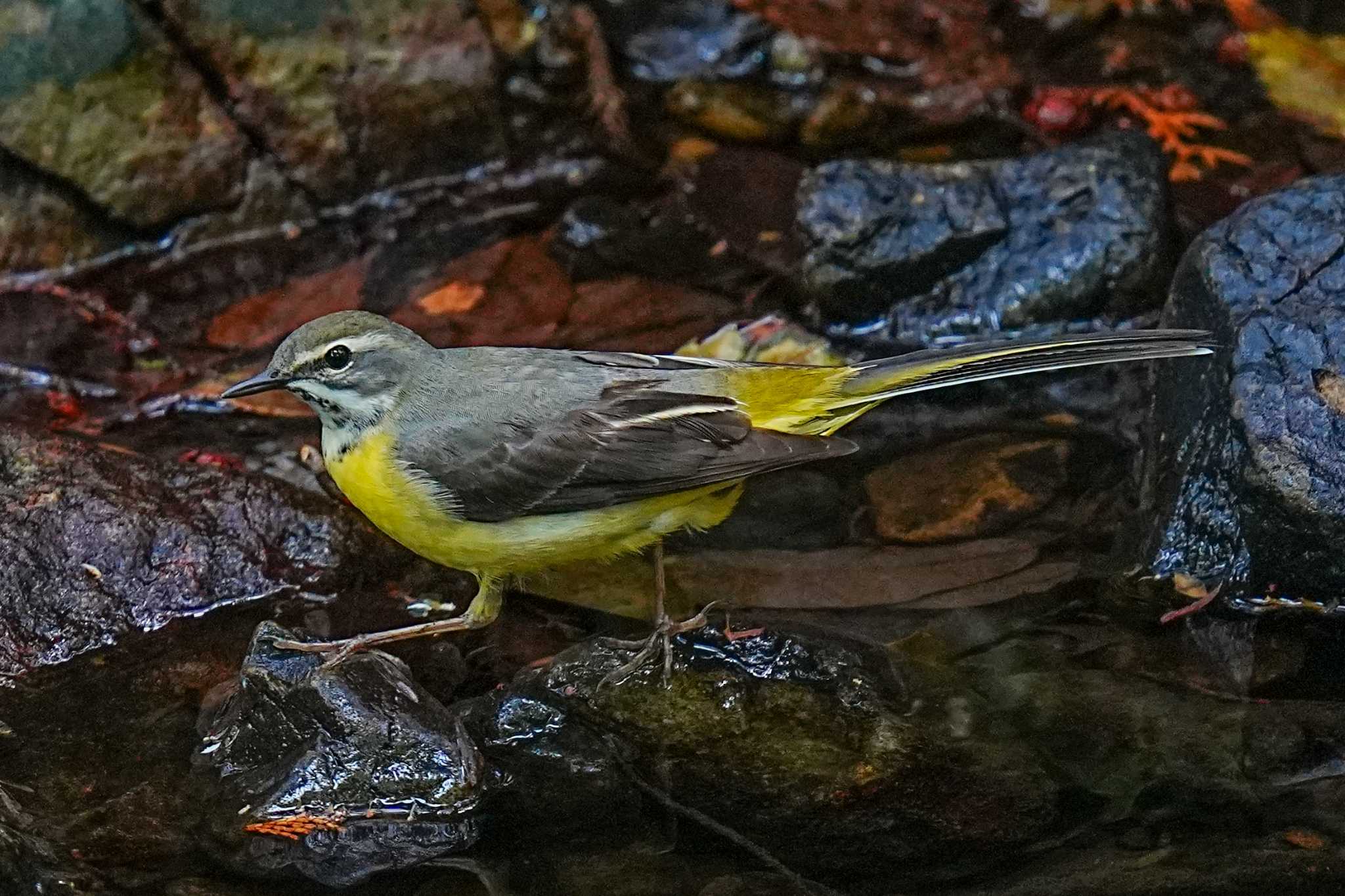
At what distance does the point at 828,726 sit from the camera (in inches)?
219

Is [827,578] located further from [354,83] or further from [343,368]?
[354,83]

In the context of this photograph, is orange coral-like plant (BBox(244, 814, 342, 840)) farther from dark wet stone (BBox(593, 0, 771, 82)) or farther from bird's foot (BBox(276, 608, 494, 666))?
dark wet stone (BBox(593, 0, 771, 82))

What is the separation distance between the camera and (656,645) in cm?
593

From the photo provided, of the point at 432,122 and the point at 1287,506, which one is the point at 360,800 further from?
the point at 432,122

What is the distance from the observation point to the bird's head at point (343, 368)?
5.73 meters

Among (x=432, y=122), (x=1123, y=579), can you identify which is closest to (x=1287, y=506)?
(x=1123, y=579)

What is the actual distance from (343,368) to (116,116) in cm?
379

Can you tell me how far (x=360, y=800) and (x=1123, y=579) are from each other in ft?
10.5

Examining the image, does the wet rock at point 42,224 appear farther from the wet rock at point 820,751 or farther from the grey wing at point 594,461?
the wet rock at point 820,751

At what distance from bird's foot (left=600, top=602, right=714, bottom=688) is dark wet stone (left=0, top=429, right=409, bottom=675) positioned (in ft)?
4.45

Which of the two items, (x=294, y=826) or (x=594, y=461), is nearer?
(x=294, y=826)

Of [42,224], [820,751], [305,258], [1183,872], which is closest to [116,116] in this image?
[42,224]

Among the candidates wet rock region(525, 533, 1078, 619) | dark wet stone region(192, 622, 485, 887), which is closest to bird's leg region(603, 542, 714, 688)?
wet rock region(525, 533, 1078, 619)

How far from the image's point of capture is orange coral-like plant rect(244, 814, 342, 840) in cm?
512
